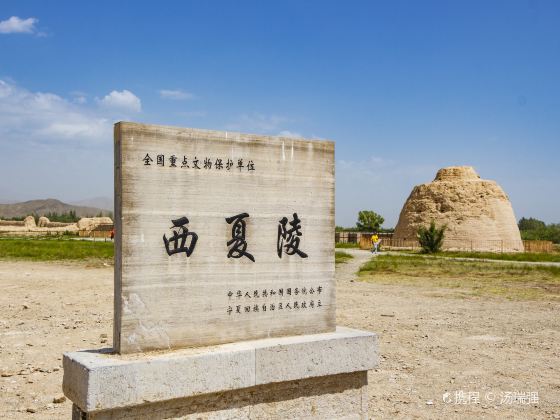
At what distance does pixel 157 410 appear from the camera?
3.58 m

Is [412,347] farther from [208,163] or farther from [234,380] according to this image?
[208,163]

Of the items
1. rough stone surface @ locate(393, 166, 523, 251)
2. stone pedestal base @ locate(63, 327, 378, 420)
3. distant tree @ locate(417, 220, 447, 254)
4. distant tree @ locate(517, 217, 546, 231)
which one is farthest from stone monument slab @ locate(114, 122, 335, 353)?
distant tree @ locate(517, 217, 546, 231)

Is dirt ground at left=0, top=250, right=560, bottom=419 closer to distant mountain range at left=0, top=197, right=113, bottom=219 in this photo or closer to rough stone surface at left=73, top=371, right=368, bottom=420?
rough stone surface at left=73, top=371, right=368, bottom=420

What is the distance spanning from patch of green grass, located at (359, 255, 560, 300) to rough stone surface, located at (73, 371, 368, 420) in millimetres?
9562

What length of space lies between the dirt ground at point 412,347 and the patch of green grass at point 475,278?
166 centimetres

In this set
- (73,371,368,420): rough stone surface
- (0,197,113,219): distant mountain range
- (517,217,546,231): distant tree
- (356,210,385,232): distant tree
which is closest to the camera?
(73,371,368,420): rough stone surface

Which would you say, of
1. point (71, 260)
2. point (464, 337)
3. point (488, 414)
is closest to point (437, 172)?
point (71, 260)

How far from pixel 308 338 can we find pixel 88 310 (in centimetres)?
705

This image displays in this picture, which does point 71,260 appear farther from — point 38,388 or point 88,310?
point 38,388

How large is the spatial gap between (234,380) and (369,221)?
196 feet

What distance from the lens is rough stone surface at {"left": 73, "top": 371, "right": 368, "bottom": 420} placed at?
358 cm

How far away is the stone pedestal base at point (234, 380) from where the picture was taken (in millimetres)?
3402

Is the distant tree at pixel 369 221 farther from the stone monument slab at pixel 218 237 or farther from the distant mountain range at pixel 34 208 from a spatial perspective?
the distant mountain range at pixel 34 208

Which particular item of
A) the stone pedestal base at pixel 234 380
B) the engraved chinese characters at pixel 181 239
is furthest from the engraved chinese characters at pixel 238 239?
the stone pedestal base at pixel 234 380
